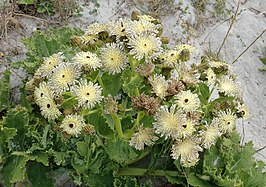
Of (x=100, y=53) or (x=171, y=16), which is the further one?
(x=171, y=16)

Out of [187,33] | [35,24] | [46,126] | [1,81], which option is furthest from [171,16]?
[46,126]

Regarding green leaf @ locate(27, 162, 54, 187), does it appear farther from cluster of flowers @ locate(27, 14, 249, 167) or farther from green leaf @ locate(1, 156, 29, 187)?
cluster of flowers @ locate(27, 14, 249, 167)

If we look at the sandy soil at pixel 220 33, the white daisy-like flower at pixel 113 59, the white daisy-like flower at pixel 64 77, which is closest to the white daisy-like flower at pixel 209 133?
the white daisy-like flower at pixel 113 59

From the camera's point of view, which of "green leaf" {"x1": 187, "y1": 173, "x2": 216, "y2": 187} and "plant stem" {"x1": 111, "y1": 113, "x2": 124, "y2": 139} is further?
"green leaf" {"x1": 187, "y1": 173, "x2": 216, "y2": 187}

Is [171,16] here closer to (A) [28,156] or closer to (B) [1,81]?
(B) [1,81]

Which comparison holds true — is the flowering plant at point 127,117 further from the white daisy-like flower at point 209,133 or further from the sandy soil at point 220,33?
the sandy soil at point 220,33

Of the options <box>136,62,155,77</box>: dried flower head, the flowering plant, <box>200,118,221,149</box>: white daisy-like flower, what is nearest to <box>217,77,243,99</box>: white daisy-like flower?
the flowering plant
